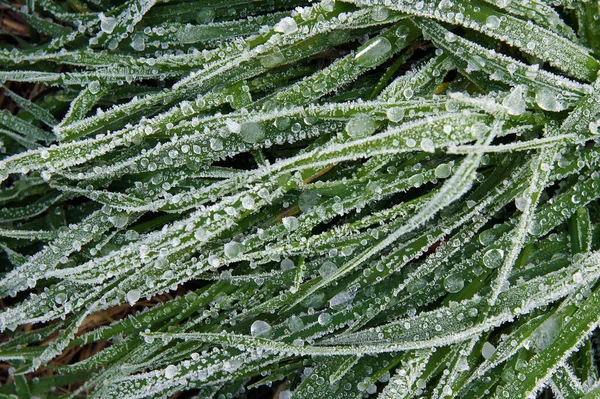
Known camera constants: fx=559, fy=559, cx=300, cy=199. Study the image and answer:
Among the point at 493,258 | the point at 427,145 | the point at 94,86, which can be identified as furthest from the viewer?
the point at 94,86

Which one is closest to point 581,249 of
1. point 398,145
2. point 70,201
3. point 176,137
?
point 398,145

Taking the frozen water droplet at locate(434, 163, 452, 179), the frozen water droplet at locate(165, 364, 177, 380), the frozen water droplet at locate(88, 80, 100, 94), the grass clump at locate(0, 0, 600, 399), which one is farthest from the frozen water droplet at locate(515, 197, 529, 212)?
the frozen water droplet at locate(88, 80, 100, 94)

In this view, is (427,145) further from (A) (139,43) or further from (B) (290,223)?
(A) (139,43)

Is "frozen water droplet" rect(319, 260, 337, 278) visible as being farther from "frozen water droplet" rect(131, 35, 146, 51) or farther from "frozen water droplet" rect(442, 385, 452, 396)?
"frozen water droplet" rect(131, 35, 146, 51)

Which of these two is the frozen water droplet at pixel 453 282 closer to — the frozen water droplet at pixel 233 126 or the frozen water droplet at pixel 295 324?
the frozen water droplet at pixel 295 324

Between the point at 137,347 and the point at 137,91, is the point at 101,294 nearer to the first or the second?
the point at 137,347

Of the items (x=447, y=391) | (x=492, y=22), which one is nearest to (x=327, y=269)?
(x=447, y=391)
